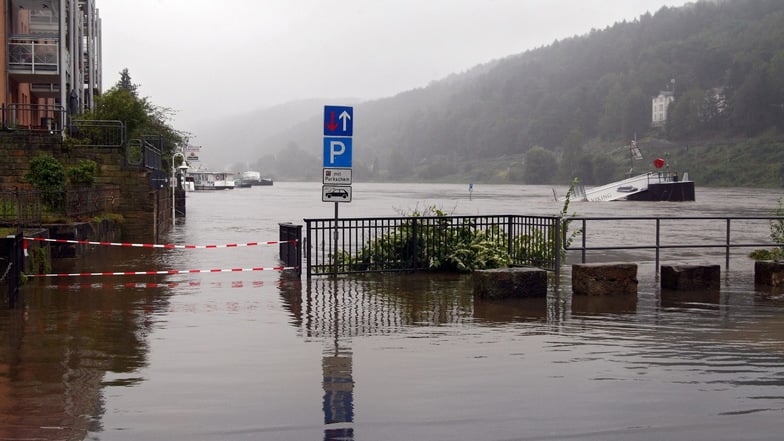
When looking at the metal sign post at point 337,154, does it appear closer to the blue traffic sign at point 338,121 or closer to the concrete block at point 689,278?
the blue traffic sign at point 338,121

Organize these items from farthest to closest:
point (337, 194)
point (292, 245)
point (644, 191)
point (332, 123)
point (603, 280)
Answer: point (644, 191) < point (292, 245) < point (337, 194) < point (332, 123) < point (603, 280)

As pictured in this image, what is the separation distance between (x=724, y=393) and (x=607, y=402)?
3.57ft

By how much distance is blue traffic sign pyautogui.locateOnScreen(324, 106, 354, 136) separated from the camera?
15.0 meters

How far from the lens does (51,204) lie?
22453 mm

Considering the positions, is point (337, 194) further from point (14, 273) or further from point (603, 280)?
point (14, 273)

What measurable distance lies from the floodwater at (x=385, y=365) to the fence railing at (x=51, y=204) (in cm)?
523

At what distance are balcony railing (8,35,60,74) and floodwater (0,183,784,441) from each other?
30.0m

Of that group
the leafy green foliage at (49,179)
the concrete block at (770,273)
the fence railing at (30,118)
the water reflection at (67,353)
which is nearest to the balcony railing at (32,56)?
the fence railing at (30,118)

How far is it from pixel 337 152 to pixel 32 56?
30922mm

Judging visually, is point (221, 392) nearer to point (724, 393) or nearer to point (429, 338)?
point (429, 338)

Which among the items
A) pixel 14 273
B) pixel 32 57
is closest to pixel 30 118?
pixel 32 57

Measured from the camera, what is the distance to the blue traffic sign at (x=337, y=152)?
49.7ft

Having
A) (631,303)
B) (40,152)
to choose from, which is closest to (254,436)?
(631,303)

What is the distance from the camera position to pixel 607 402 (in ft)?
23.2
